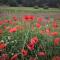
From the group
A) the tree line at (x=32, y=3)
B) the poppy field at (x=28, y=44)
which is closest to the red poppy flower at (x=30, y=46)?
the poppy field at (x=28, y=44)

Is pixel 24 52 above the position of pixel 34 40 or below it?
below

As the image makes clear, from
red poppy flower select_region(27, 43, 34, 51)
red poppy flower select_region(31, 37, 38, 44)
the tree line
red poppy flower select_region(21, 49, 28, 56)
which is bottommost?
the tree line

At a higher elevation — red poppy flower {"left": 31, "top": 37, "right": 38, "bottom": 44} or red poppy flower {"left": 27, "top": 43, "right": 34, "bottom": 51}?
red poppy flower {"left": 31, "top": 37, "right": 38, "bottom": 44}

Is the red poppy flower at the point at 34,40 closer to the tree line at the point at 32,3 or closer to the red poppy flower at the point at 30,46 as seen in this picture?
the red poppy flower at the point at 30,46

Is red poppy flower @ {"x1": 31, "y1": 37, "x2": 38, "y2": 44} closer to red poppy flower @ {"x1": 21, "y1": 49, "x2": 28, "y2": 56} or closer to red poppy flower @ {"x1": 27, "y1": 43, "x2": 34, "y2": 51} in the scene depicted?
red poppy flower @ {"x1": 27, "y1": 43, "x2": 34, "y2": 51}

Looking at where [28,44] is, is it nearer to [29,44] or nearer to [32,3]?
[29,44]

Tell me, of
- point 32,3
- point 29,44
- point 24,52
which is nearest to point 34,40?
point 29,44

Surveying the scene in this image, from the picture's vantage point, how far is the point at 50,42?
4.50 m

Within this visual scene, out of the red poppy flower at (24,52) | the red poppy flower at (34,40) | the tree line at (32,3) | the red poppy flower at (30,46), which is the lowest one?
the tree line at (32,3)

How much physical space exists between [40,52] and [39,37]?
274mm

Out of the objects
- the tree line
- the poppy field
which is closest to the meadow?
the poppy field

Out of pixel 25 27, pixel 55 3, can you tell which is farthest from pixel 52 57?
pixel 55 3

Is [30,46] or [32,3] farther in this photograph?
[32,3]

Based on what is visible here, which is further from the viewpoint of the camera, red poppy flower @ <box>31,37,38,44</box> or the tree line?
the tree line
